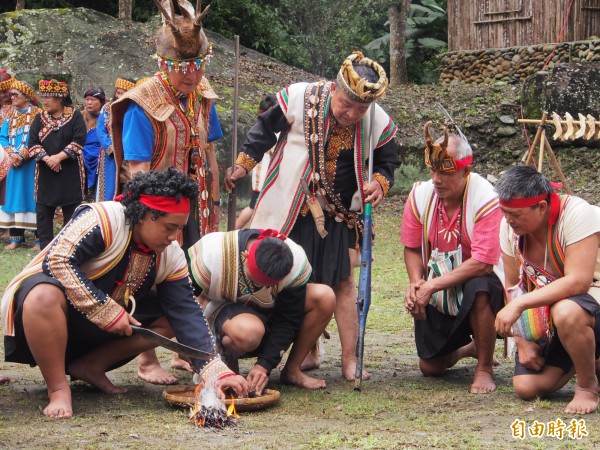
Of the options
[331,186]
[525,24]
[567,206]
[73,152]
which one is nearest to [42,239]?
[73,152]

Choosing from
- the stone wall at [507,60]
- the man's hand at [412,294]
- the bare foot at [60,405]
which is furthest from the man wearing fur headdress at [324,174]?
the stone wall at [507,60]

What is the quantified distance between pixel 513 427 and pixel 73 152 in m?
7.00

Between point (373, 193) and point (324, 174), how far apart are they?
0.31 meters

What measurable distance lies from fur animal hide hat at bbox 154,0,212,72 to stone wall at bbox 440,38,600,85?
11.7 metres

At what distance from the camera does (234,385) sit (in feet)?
14.7

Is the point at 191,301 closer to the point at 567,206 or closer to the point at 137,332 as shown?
the point at 137,332

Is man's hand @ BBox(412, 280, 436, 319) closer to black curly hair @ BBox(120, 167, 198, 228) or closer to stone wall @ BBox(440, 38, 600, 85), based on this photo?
black curly hair @ BBox(120, 167, 198, 228)

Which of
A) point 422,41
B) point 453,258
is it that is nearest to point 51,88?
point 453,258

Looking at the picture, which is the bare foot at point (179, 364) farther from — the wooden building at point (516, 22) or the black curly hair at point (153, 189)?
the wooden building at point (516, 22)

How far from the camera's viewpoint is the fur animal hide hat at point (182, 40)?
5289 mm

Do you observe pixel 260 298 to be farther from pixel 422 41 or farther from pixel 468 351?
pixel 422 41

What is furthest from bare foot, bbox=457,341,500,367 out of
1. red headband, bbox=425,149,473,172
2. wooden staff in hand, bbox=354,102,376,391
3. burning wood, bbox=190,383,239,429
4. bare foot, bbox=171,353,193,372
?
burning wood, bbox=190,383,239,429

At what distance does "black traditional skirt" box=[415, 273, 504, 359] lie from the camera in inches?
205

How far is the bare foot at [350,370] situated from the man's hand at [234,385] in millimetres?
1056
